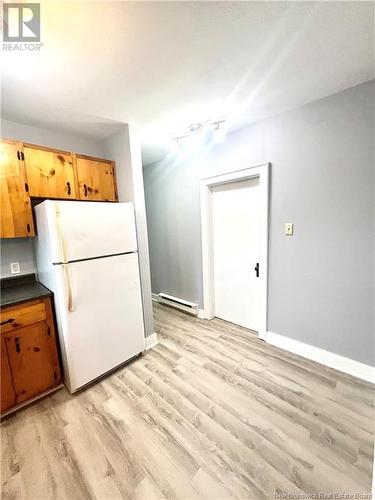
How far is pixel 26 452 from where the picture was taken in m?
1.38

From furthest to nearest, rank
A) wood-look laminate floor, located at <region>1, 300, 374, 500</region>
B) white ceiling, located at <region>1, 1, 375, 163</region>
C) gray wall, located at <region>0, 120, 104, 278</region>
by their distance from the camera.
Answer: gray wall, located at <region>0, 120, 104, 278</region>
wood-look laminate floor, located at <region>1, 300, 374, 500</region>
white ceiling, located at <region>1, 1, 375, 163</region>

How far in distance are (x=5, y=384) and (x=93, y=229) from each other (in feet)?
4.40

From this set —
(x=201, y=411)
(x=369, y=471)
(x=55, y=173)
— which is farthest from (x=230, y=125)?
(x=369, y=471)

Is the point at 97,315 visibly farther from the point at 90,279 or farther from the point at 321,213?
the point at 321,213

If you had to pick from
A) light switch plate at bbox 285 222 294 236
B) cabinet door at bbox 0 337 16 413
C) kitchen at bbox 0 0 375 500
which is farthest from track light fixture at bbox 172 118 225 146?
cabinet door at bbox 0 337 16 413

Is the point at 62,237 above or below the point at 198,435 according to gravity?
above

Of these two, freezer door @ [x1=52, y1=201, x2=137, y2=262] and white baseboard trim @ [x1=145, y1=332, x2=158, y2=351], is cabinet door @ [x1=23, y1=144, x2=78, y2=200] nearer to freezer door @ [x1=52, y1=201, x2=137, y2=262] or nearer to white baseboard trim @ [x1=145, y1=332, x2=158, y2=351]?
freezer door @ [x1=52, y1=201, x2=137, y2=262]

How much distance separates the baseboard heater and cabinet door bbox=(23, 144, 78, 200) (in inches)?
83.7

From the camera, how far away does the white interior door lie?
2543mm

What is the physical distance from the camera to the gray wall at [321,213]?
1.75 meters

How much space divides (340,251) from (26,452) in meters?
2.82

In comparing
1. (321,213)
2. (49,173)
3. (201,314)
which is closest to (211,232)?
(201,314)

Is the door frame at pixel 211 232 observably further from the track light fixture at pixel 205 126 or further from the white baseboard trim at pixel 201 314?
the track light fixture at pixel 205 126

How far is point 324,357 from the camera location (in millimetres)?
2061
